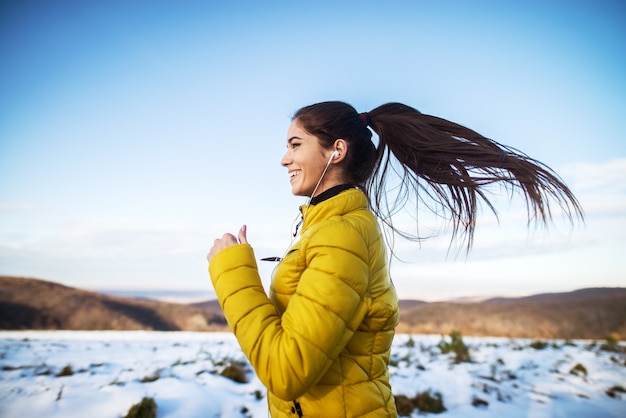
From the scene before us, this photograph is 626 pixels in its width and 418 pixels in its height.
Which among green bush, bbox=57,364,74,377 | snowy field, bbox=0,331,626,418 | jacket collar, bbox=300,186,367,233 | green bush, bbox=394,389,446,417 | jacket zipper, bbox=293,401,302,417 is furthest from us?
green bush, bbox=57,364,74,377

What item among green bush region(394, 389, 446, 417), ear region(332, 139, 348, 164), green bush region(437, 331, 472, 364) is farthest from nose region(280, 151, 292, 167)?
green bush region(437, 331, 472, 364)

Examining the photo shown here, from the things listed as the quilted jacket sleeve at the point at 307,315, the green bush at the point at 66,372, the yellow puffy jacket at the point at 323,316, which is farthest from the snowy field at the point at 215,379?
the quilted jacket sleeve at the point at 307,315

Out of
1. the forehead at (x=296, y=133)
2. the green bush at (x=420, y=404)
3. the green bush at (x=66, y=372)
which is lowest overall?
the green bush at (x=420, y=404)

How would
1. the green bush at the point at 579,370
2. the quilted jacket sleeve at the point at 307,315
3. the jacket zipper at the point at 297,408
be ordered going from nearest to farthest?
the quilted jacket sleeve at the point at 307,315 → the jacket zipper at the point at 297,408 → the green bush at the point at 579,370

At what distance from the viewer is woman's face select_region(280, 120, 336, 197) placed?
5.53 ft

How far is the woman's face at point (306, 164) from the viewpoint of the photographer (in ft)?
5.53

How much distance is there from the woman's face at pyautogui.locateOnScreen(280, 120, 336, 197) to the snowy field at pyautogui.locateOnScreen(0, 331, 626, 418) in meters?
2.71

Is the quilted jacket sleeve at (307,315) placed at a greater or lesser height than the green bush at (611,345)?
greater

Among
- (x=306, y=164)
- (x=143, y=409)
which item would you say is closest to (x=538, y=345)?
(x=143, y=409)

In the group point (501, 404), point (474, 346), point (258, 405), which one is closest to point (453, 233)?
point (258, 405)

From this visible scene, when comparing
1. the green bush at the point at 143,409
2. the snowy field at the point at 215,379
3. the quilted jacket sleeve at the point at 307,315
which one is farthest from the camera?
the snowy field at the point at 215,379

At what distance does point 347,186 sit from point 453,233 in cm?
99

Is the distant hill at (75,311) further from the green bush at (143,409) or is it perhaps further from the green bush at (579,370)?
the green bush at (579,370)

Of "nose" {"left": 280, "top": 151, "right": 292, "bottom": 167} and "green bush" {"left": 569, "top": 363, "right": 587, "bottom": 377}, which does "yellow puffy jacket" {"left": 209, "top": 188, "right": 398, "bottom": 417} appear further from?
"green bush" {"left": 569, "top": 363, "right": 587, "bottom": 377}
